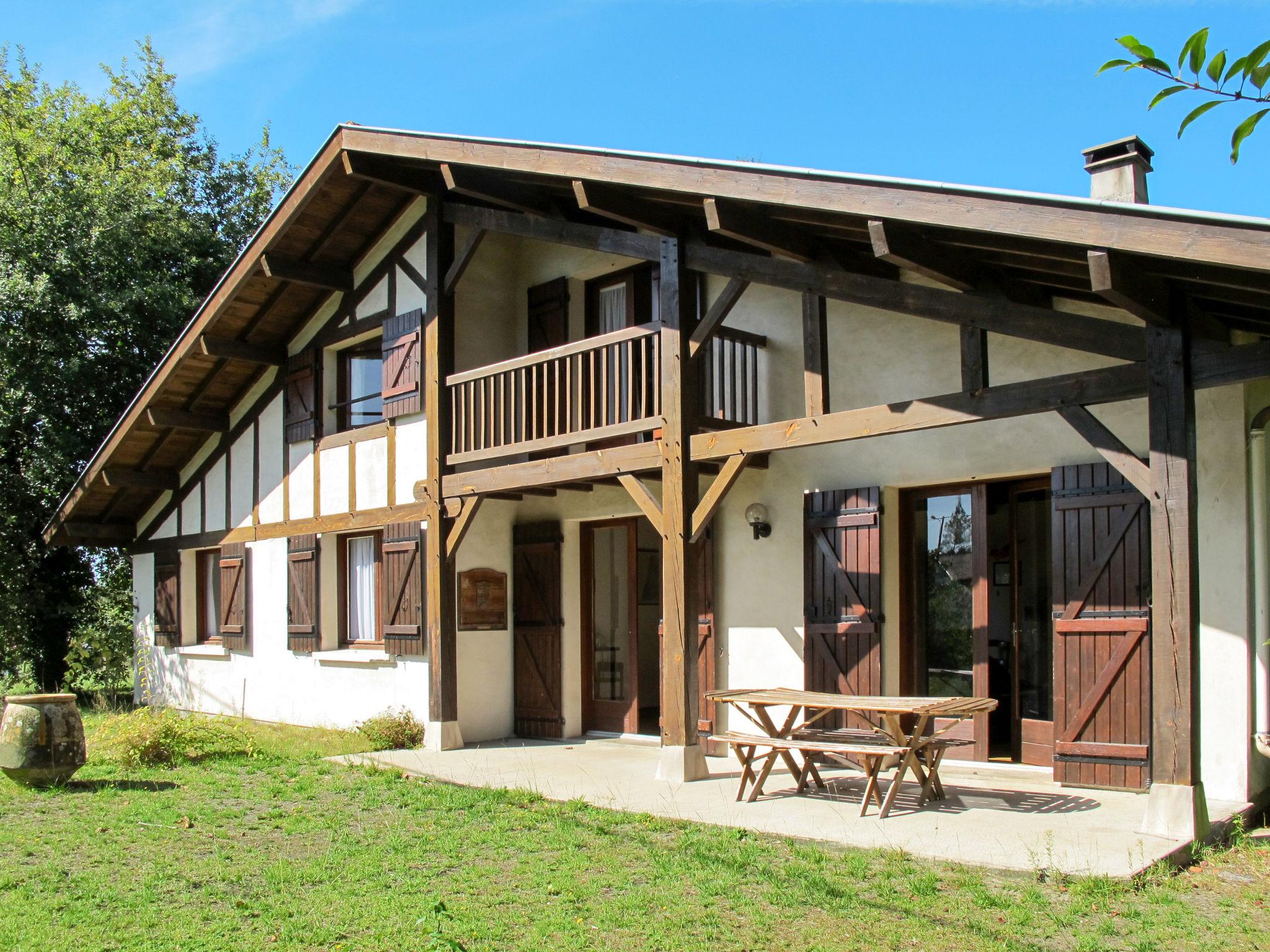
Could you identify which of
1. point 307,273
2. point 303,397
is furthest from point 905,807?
point 303,397

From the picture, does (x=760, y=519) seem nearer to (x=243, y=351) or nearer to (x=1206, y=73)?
(x=243, y=351)

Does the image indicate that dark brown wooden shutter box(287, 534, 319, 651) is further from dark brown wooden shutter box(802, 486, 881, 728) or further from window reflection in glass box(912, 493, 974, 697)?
window reflection in glass box(912, 493, 974, 697)

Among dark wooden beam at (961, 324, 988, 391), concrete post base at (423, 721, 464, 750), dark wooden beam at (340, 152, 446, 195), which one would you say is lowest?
concrete post base at (423, 721, 464, 750)

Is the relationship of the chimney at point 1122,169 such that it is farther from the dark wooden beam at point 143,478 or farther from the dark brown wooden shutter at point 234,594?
the dark wooden beam at point 143,478

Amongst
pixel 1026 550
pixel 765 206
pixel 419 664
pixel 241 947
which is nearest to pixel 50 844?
pixel 241 947

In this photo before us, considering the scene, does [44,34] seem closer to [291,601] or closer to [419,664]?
[291,601]

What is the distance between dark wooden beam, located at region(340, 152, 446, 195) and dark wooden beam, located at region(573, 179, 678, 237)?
311 cm

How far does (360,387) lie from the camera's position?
12391 millimetres

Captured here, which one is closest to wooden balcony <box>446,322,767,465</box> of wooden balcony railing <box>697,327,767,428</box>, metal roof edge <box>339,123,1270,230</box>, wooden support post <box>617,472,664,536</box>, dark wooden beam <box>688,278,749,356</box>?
wooden balcony railing <box>697,327,767,428</box>

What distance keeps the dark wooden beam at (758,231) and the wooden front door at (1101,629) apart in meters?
2.25

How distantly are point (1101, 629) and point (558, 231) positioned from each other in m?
4.96

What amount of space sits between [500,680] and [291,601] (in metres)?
3.03

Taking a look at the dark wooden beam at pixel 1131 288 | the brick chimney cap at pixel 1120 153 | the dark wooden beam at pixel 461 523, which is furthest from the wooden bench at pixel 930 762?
the dark wooden beam at pixel 461 523

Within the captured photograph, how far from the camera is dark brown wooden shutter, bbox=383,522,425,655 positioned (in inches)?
426
